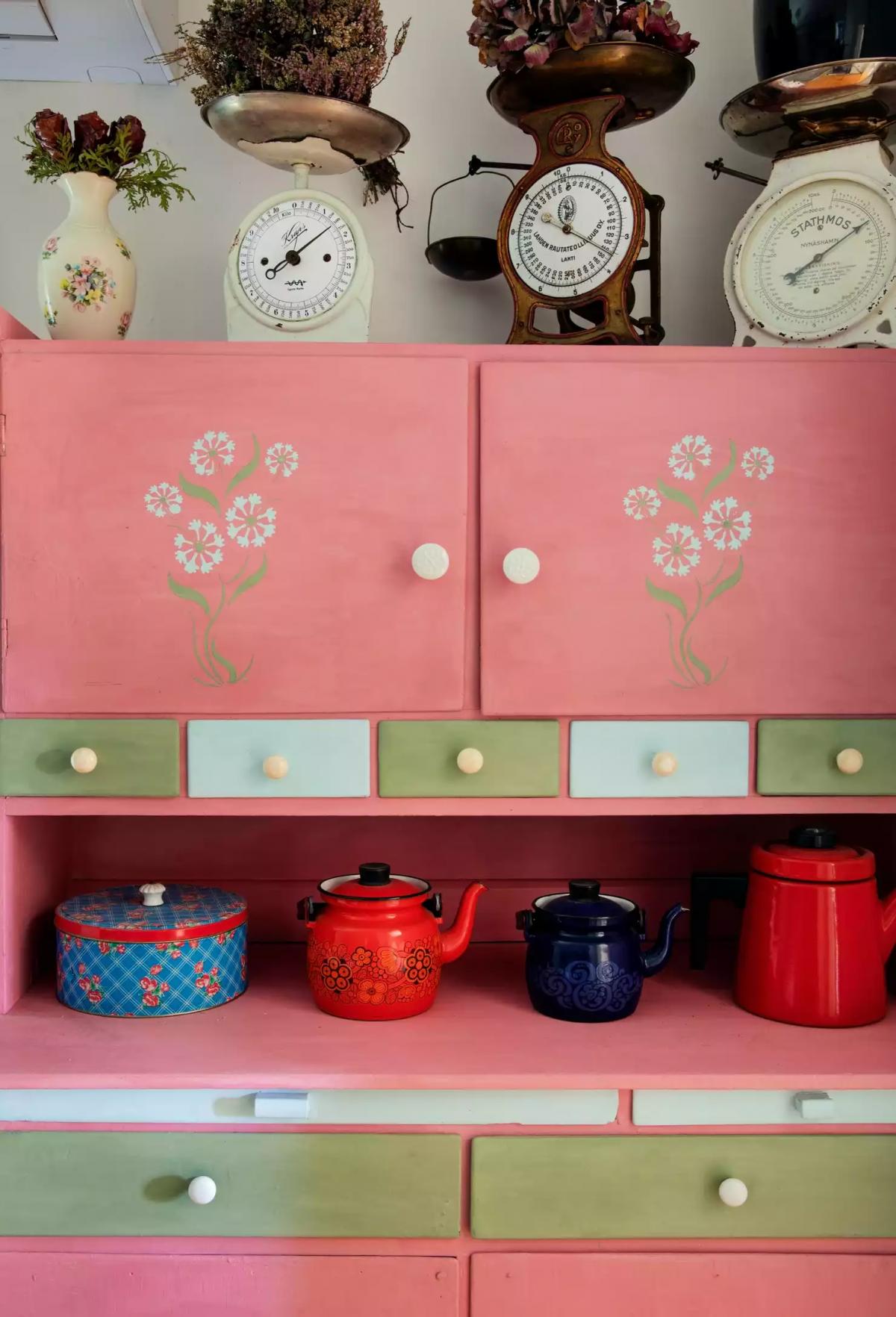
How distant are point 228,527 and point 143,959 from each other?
1.95ft

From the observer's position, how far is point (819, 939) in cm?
142

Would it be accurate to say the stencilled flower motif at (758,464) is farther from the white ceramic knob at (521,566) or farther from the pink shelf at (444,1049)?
the pink shelf at (444,1049)

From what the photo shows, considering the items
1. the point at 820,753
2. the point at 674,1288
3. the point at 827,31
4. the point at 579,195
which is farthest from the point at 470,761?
the point at 827,31

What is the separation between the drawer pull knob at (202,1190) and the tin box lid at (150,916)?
31cm

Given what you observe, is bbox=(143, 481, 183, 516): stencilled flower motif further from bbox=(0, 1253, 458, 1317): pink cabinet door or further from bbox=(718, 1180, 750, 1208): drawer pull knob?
bbox=(718, 1180, 750, 1208): drawer pull knob

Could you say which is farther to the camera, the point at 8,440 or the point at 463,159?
the point at 463,159

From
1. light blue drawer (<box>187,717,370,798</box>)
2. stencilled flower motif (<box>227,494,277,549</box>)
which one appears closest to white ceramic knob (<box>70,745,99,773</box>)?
light blue drawer (<box>187,717,370,798</box>)

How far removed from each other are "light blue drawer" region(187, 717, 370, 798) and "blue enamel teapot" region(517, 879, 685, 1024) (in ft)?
1.09

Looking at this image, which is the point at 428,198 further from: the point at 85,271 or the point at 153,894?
the point at 153,894

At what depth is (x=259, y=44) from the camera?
1.48 meters

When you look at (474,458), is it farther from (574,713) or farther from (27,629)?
(27,629)

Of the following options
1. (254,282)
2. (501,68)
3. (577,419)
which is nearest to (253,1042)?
(577,419)

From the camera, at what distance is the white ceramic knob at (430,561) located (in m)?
1.38

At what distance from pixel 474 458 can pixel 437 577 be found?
0.17 meters
